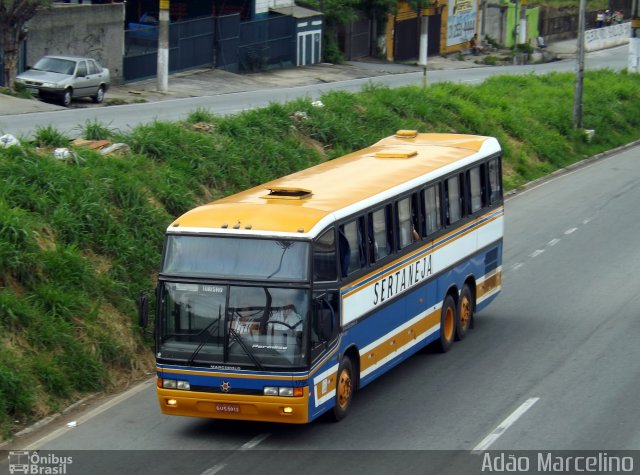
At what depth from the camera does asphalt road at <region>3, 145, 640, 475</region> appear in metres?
13.1

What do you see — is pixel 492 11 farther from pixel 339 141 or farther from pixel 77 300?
pixel 77 300

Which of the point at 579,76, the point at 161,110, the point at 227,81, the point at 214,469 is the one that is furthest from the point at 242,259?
the point at 227,81

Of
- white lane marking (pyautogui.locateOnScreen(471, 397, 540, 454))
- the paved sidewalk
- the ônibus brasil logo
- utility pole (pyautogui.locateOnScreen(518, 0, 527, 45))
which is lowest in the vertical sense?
the ônibus brasil logo

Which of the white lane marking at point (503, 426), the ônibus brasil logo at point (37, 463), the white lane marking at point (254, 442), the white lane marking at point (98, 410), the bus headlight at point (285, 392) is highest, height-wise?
the bus headlight at point (285, 392)

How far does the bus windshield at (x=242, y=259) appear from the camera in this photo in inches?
524

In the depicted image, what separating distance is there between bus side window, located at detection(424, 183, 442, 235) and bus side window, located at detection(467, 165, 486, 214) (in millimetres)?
1352

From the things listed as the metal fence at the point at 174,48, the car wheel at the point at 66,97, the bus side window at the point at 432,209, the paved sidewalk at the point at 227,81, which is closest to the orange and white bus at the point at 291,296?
the bus side window at the point at 432,209

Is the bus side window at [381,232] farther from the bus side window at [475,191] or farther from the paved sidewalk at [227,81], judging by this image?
the paved sidewalk at [227,81]

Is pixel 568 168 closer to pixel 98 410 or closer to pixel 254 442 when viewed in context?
pixel 98 410

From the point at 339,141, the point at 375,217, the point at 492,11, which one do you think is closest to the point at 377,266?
the point at 375,217

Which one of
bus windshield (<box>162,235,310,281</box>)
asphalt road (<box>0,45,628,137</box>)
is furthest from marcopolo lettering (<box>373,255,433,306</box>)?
asphalt road (<box>0,45,628,137</box>)

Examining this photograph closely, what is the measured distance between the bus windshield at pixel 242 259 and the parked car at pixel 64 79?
27.1 metres

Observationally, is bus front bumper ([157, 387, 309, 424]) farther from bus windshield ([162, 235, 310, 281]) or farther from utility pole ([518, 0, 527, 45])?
utility pole ([518, 0, 527, 45])

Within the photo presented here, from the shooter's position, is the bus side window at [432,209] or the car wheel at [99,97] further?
the car wheel at [99,97]
